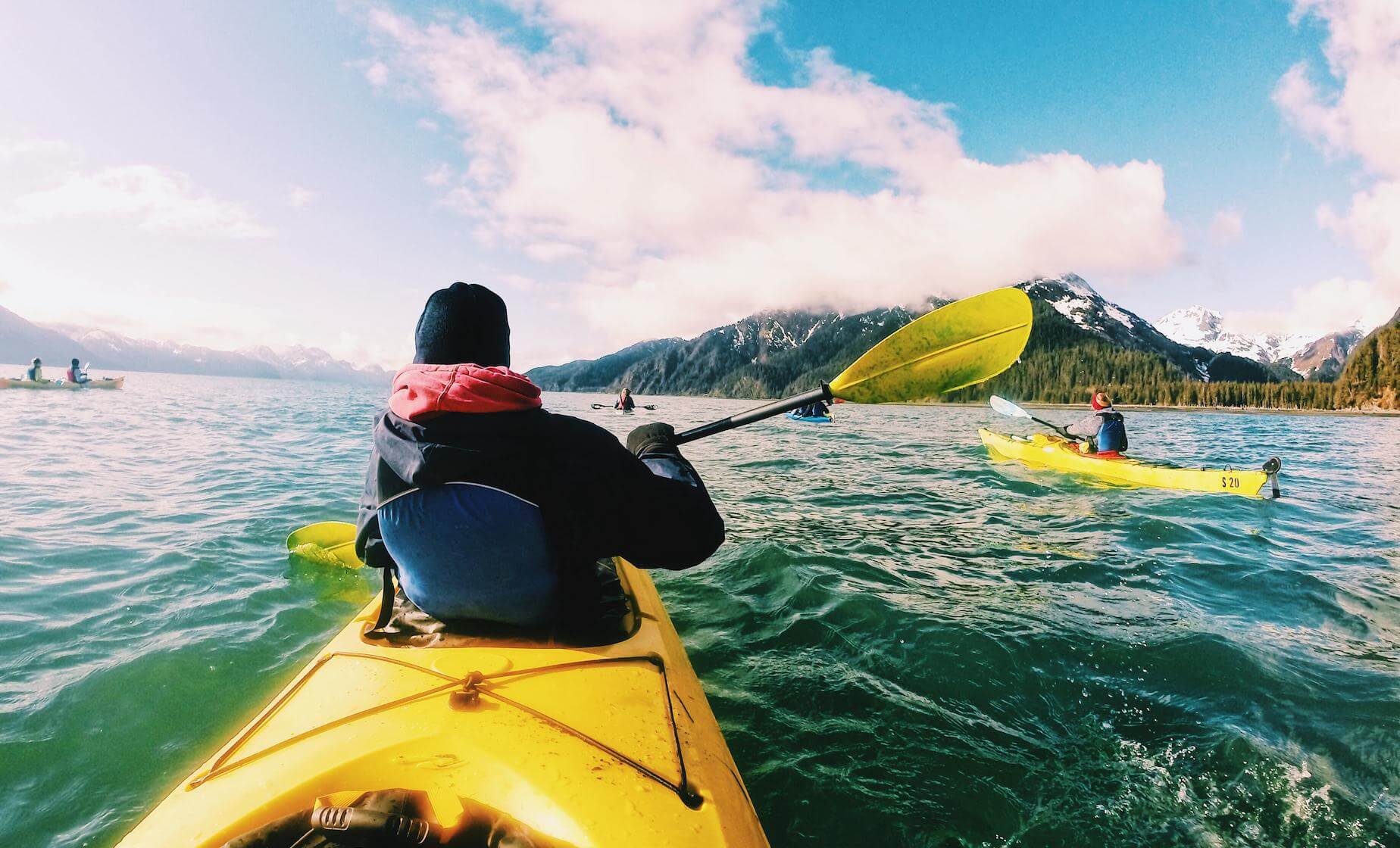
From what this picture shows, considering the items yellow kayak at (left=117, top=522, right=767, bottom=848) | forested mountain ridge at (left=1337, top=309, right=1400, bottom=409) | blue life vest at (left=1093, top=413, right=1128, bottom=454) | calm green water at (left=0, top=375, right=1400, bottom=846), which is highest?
forested mountain ridge at (left=1337, top=309, right=1400, bottom=409)

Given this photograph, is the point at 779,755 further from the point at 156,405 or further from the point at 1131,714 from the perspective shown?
the point at 156,405

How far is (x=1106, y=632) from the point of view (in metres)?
5.93

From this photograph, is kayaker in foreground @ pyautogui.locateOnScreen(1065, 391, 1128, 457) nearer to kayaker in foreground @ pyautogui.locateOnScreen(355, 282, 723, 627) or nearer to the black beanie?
kayaker in foreground @ pyautogui.locateOnScreen(355, 282, 723, 627)

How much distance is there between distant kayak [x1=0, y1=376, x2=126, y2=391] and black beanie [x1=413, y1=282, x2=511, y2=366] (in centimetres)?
6139

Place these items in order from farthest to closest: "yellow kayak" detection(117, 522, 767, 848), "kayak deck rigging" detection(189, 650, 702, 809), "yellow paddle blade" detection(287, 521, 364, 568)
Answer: "yellow paddle blade" detection(287, 521, 364, 568) < "kayak deck rigging" detection(189, 650, 702, 809) < "yellow kayak" detection(117, 522, 767, 848)

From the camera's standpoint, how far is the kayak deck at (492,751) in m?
1.98

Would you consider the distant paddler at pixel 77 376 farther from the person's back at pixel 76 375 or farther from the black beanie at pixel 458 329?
the black beanie at pixel 458 329

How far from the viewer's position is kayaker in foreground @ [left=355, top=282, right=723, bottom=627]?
99.5 inches

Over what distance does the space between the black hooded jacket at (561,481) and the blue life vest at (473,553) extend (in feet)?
0.22

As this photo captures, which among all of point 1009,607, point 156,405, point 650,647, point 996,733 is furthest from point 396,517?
point 156,405

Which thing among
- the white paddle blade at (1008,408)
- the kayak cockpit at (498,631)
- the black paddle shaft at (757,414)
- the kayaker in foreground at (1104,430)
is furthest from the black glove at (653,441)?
the white paddle blade at (1008,408)

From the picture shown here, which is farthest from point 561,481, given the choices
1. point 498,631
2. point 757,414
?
point 757,414

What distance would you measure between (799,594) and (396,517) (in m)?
5.22

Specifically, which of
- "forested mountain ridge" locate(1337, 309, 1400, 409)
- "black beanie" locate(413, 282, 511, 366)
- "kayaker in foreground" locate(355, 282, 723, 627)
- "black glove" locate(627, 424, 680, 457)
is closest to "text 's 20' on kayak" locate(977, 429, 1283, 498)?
"black glove" locate(627, 424, 680, 457)
